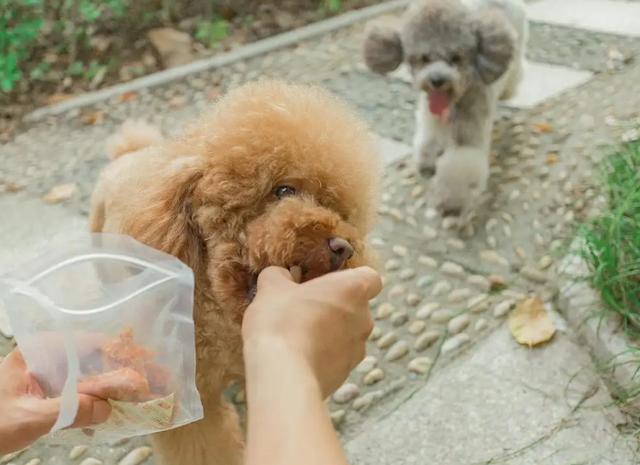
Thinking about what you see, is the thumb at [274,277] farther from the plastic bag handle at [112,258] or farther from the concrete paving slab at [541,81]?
the concrete paving slab at [541,81]

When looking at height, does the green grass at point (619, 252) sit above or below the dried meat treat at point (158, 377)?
below

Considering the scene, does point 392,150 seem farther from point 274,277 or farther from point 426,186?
point 274,277

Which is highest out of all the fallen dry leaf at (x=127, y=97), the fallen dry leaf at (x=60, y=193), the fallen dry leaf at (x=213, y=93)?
the fallen dry leaf at (x=60, y=193)

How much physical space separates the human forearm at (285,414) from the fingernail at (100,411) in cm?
→ 29

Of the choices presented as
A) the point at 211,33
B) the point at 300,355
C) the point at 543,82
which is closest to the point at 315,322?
the point at 300,355

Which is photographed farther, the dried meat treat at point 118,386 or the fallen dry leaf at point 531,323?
the fallen dry leaf at point 531,323

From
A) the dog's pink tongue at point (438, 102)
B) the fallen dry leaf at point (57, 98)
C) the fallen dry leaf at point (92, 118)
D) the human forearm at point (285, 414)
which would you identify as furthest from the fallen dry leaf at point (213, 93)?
the human forearm at point (285, 414)

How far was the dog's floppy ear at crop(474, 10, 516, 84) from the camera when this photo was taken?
2.21m

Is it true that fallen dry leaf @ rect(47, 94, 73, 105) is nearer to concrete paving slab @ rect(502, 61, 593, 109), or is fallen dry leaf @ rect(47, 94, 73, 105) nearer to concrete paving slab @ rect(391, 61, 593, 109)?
concrete paving slab @ rect(391, 61, 593, 109)

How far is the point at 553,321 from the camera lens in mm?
1787

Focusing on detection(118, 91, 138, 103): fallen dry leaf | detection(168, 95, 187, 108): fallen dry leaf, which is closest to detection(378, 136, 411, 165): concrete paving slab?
detection(168, 95, 187, 108): fallen dry leaf

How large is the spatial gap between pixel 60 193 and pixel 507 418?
1960 mm

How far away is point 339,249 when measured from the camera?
946 millimetres

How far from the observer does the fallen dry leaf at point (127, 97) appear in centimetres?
346
